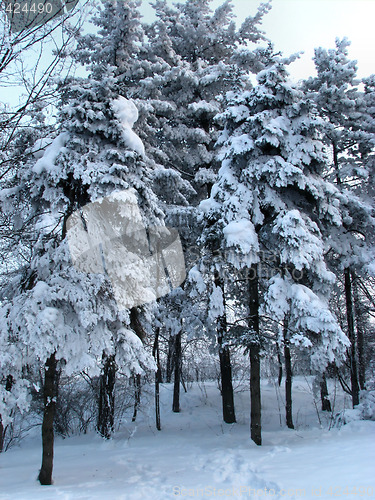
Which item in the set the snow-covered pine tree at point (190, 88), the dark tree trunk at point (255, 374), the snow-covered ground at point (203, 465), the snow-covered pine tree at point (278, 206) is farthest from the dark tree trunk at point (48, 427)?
the snow-covered pine tree at point (190, 88)

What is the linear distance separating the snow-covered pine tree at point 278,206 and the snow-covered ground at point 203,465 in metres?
1.70

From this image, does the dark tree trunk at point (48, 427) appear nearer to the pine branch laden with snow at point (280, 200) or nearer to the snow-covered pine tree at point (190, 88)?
the pine branch laden with snow at point (280, 200)

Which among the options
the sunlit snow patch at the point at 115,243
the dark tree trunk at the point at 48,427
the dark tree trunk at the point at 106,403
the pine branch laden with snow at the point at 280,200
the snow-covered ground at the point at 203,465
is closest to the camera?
the snow-covered ground at the point at 203,465

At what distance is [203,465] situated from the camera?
790 cm

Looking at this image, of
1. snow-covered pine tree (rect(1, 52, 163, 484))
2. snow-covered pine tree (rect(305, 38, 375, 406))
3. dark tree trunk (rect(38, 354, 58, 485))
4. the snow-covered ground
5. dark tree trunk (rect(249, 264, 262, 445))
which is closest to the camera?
the snow-covered ground

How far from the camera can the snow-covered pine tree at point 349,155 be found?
12766 mm

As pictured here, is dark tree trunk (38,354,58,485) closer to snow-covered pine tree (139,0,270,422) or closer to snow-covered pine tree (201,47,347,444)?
snow-covered pine tree (201,47,347,444)

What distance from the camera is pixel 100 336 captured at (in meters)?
6.73

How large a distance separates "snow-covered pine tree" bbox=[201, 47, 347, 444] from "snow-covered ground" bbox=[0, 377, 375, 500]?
67.1 inches

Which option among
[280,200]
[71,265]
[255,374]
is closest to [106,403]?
[255,374]

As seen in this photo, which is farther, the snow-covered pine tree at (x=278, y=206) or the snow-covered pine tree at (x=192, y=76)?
the snow-covered pine tree at (x=192, y=76)

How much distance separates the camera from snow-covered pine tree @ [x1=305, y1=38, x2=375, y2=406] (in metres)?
12.8

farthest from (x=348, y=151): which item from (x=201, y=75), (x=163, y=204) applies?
(x=163, y=204)

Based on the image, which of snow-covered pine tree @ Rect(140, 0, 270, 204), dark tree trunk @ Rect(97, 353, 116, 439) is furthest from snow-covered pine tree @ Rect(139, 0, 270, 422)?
dark tree trunk @ Rect(97, 353, 116, 439)
